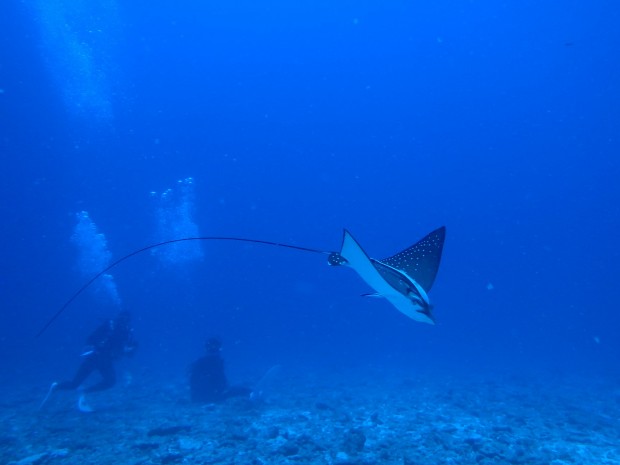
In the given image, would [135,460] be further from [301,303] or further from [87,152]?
[301,303]

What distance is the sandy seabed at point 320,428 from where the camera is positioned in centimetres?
686

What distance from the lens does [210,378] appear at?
11492 millimetres

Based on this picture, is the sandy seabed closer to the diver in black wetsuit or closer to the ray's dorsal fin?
the diver in black wetsuit

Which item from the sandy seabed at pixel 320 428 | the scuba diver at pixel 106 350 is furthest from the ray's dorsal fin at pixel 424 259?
the scuba diver at pixel 106 350

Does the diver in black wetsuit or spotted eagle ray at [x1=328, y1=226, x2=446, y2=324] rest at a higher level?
the diver in black wetsuit

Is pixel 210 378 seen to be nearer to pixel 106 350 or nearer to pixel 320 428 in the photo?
pixel 106 350

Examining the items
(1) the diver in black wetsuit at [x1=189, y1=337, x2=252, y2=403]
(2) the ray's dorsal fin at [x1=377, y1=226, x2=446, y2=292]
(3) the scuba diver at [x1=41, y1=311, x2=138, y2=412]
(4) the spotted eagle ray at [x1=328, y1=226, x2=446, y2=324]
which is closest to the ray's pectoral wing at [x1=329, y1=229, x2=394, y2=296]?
(4) the spotted eagle ray at [x1=328, y1=226, x2=446, y2=324]

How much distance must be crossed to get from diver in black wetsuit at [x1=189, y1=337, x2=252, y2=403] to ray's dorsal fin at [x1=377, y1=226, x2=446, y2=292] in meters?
8.36

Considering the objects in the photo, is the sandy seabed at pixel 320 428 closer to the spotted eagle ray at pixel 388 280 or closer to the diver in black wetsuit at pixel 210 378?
the diver in black wetsuit at pixel 210 378

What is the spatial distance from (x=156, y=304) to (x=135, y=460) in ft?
327

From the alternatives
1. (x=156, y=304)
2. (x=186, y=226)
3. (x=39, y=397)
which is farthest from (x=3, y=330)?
(x=39, y=397)

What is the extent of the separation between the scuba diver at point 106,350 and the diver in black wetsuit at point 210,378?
7.39ft

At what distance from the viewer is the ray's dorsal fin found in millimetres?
4559

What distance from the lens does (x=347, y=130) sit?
91062mm
